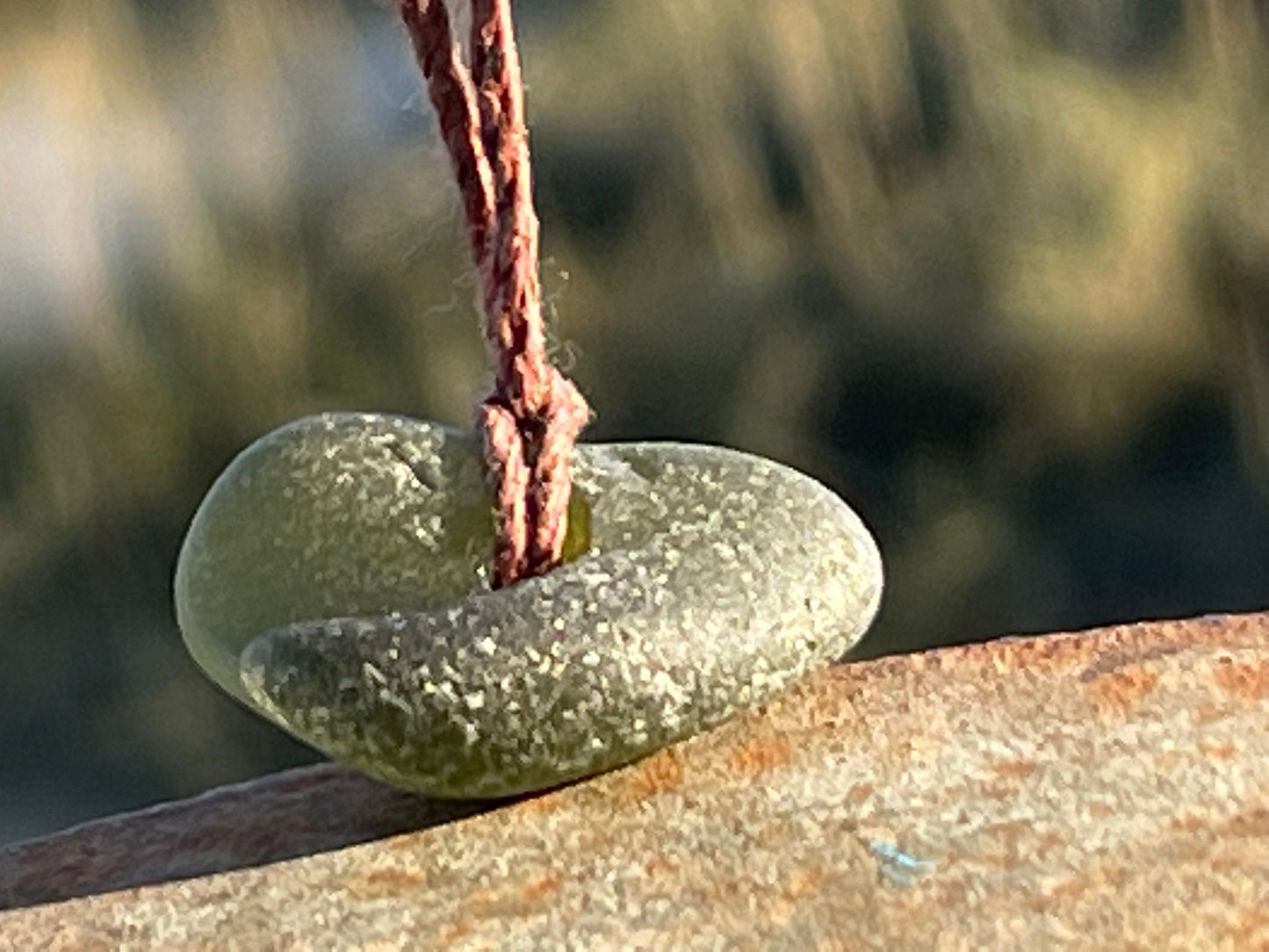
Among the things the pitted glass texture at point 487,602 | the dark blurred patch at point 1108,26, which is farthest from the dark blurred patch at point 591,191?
the pitted glass texture at point 487,602

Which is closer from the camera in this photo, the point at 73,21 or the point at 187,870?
the point at 187,870

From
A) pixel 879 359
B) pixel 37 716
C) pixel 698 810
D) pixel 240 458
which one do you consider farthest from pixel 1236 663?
pixel 37 716

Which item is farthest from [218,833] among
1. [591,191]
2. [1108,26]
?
Answer: [1108,26]

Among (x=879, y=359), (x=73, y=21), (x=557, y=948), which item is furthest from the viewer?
(x=879, y=359)

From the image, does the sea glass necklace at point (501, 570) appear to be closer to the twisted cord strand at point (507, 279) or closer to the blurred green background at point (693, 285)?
the twisted cord strand at point (507, 279)

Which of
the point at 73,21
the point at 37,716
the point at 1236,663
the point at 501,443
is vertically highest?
the point at 73,21

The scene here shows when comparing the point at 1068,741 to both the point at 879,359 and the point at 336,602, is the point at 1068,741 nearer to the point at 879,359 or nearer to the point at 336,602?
the point at 336,602

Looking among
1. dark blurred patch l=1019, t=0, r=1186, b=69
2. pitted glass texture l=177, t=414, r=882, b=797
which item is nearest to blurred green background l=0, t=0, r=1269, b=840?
dark blurred patch l=1019, t=0, r=1186, b=69
